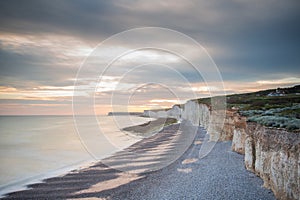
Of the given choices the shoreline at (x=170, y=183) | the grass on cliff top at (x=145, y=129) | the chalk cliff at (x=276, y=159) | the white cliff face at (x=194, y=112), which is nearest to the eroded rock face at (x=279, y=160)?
the chalk cliff at (x=276, y=159)

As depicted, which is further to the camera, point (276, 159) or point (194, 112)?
point (194, 112)

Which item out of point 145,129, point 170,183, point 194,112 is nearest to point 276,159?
point 170,183

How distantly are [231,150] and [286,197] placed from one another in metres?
10.3

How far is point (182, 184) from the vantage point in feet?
38.7

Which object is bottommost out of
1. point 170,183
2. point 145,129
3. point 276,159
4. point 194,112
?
point 145,129

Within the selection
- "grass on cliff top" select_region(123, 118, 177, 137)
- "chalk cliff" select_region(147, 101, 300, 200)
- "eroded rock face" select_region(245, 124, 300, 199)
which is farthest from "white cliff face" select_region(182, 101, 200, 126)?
"eroded rock face" select_region(245, 124, 300, 199)

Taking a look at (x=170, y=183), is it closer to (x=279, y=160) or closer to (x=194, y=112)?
(x=279, y=160)

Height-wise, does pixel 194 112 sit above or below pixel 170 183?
above

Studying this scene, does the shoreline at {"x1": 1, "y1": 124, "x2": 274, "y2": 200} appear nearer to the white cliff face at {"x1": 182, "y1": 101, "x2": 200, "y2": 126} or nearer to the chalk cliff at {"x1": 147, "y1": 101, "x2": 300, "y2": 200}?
the chalk cliff at {"x1": 147, "y1": 101, "x2": 300, "y2": 200}

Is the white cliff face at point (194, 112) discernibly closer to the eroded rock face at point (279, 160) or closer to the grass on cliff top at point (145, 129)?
the grass on cliff top at point (145, 129)

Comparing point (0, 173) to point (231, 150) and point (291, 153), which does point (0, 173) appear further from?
point (291, 153)

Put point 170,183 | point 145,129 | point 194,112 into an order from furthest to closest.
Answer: point 145,129, point 194,112, point 170,183

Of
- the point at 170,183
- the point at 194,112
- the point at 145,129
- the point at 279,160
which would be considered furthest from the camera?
the point at 145,129

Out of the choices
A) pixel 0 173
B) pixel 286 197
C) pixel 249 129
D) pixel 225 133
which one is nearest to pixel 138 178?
pixel 249 129
